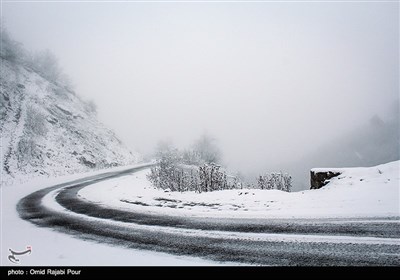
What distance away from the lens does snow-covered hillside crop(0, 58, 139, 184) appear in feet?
94.8

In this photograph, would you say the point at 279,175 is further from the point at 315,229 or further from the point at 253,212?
the point at 315,229

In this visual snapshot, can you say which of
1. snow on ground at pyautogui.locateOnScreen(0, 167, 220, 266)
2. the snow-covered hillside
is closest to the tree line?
snow on ground at pyautogui.locateOnScreen(0, 167, 220, 266)

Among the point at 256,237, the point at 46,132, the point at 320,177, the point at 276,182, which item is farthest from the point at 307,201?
the point at 46,132

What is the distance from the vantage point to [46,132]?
35812 millimetres

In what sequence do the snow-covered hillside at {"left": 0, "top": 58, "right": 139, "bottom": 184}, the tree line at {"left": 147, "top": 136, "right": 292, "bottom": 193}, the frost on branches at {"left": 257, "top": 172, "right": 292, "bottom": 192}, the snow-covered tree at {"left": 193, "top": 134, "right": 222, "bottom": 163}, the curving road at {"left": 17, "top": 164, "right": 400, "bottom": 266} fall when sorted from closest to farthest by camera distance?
1. the curving road at {"left": 17, "top": 164, "right": 400, "bottom": 266}
2. the frost on branches at {"left": 257, "top": 172, "right": 292, "bottom": 192}
3. the tree line at {"left": 147, "top": 136, "right": 292, "bottom": 193}
4. the snow-covered hillside at {"left": 0, "top": 58, "right": 139, "bottom": 184}
5. the snow-covered tree at {"left": 193, "top": 134, "right": 222, "bottom": 163}

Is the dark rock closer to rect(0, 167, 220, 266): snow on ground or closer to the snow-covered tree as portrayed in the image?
rect(0, 167, 220, 266): snow on ground

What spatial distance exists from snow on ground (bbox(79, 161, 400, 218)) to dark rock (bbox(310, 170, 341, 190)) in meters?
0.23

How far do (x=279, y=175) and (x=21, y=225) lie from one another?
9.48m

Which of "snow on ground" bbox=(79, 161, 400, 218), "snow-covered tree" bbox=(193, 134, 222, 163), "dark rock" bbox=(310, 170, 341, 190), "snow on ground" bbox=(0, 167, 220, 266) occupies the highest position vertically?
"snow-covered tree" bbox=(193, 134, 222, 163)

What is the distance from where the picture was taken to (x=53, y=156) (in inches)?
1283

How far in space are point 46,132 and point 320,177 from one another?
34201mm

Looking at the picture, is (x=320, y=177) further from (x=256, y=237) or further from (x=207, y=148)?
(x=207, y=148)
